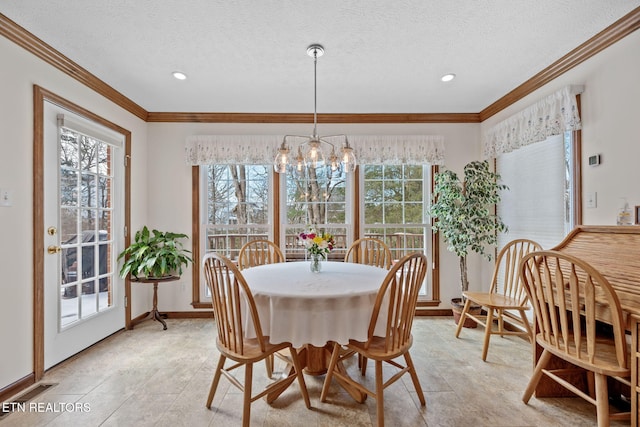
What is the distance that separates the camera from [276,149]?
3668 mm

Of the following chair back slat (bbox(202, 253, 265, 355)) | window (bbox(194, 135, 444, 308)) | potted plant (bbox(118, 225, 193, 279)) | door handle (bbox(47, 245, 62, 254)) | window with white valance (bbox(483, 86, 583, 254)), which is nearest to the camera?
chair back slat (bbox(202, 253, 265, 355))

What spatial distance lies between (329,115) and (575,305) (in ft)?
9.71

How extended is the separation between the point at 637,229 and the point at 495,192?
1.51 meters

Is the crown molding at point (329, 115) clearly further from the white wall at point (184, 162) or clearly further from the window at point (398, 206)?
the window at point (398, 206)

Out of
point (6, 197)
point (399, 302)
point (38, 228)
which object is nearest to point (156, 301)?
point (38, 228)

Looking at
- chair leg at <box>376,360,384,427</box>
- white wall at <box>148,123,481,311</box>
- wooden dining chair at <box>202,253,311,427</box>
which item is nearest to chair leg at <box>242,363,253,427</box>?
wooden dining chair at <box>202,253,311,427</box>

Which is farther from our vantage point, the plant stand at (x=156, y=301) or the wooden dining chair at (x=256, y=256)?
the plant stand at (x=156, y=301)

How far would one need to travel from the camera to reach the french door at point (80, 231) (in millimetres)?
2375

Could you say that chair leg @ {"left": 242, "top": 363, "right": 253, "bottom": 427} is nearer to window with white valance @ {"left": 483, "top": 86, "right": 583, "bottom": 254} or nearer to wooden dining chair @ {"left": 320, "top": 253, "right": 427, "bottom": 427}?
wooden dining chair @ {"left": 320, "top": 253, "right": 427, "bottom": 427}

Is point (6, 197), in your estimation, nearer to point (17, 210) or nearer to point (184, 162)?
point (17, 210)

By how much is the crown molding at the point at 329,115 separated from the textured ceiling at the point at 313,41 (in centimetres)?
6

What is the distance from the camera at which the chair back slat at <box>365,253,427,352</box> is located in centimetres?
164

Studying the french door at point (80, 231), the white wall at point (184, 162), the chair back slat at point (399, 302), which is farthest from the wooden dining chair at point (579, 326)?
the french door at point (80, 231)

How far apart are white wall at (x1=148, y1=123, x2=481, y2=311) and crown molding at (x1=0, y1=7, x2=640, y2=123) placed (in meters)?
0.07
